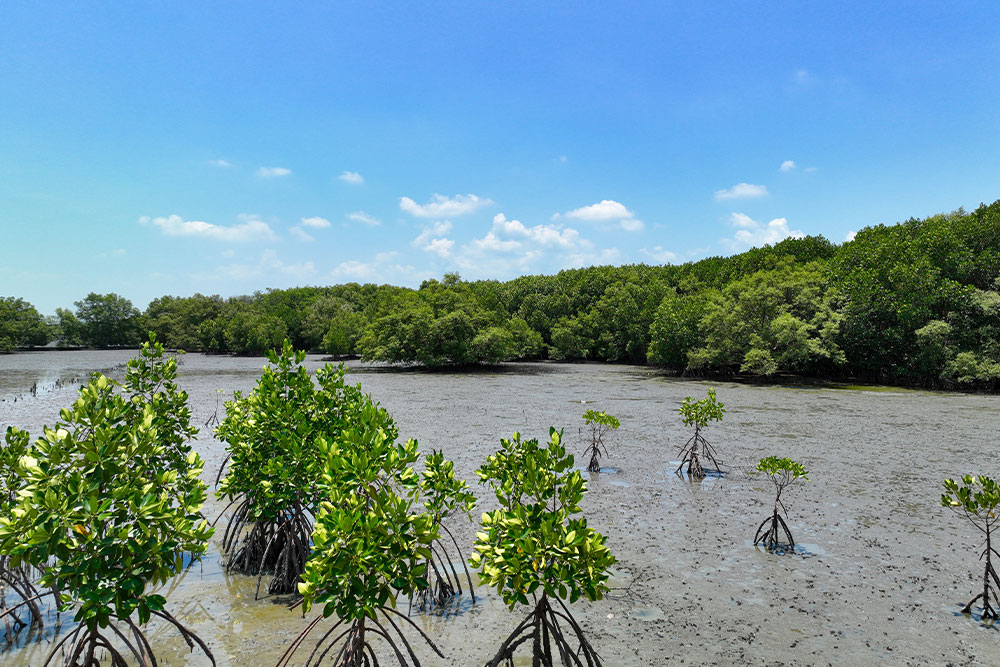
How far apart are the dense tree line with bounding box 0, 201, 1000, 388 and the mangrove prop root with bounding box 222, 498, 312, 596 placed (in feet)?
111

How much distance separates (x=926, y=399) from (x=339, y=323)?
69430mm

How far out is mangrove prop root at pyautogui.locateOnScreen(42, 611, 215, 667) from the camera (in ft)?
15.2

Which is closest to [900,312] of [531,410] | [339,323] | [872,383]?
[872,383]

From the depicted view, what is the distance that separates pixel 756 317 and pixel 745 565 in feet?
127

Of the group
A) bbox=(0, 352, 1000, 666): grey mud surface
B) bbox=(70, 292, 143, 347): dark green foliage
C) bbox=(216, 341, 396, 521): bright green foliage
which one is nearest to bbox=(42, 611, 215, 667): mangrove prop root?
bbox=(0, 352, 1000, 666): grey mud surface

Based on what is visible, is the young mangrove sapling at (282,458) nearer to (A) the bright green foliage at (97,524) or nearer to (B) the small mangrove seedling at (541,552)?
(A) the bright green foliage at (97,524)

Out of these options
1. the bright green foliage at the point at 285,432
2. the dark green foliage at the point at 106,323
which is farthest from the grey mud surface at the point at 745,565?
the dark green foliage at the point at 106,323

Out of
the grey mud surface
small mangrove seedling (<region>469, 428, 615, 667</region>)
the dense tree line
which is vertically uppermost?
the dense tree line

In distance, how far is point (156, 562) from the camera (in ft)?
14.3

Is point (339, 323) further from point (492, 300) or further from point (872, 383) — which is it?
point (872, 383)

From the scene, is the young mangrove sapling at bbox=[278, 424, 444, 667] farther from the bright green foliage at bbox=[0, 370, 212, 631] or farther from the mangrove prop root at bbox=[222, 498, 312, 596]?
the mangrove prop root at bbox=[222, 498, 312, 596]

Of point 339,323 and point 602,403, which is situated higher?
point 339,323

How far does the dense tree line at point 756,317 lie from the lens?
123 ft

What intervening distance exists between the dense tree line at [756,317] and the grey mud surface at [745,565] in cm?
1732
